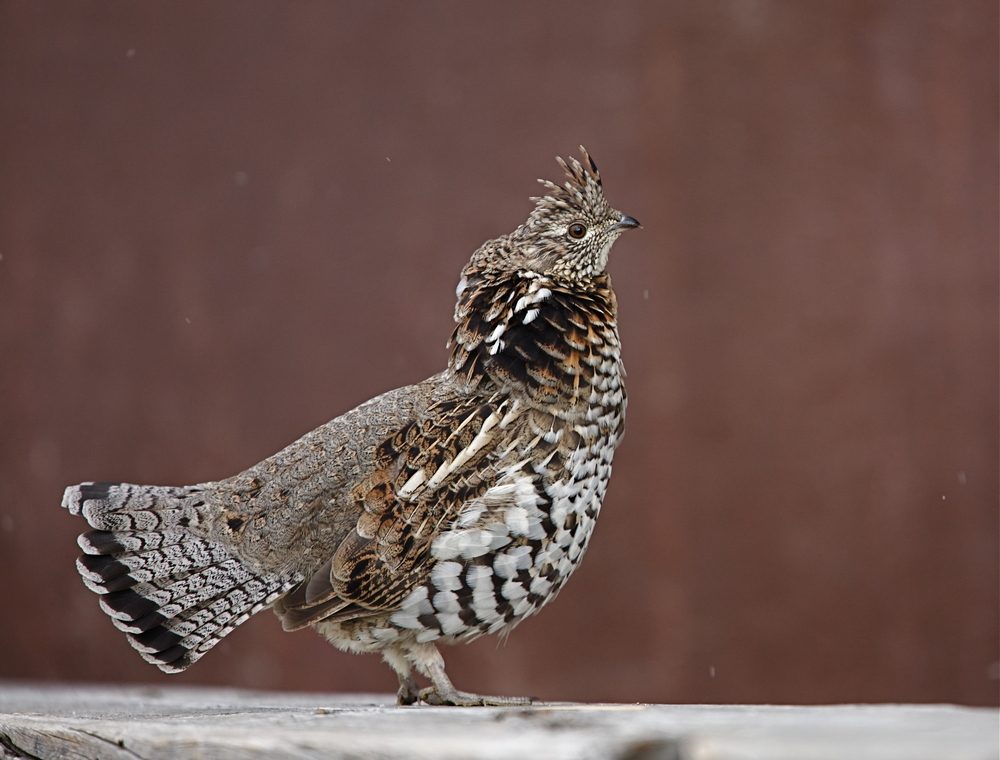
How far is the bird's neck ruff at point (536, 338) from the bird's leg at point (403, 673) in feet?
2.98

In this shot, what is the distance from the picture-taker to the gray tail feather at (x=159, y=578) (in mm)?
3590

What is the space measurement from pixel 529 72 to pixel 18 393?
4021 millimetres

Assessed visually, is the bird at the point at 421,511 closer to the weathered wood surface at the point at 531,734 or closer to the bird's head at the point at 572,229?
the bird's head at the point at 572,229

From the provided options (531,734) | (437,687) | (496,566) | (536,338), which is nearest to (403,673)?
(437,687)

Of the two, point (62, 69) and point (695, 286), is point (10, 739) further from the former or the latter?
point (62, 69)

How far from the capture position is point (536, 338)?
3861mm

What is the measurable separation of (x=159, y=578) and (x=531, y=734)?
5.42 ft

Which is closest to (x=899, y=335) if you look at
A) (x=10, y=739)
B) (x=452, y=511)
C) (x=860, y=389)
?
(x=860, y=389)

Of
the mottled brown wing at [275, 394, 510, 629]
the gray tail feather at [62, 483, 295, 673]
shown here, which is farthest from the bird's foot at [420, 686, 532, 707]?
the gray tail feather at [62, 483, 295, 673]

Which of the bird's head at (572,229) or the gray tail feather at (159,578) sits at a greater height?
the bird's head at (572,229)

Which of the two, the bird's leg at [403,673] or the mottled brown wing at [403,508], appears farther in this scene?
the bird's leg at [403,673]

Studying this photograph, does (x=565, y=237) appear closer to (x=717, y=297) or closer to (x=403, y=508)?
(x=403, y=508)

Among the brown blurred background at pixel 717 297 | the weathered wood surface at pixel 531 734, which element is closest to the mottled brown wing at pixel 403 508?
the weathered wood surface at pixel 531 734

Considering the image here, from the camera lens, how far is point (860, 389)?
23.4ft
